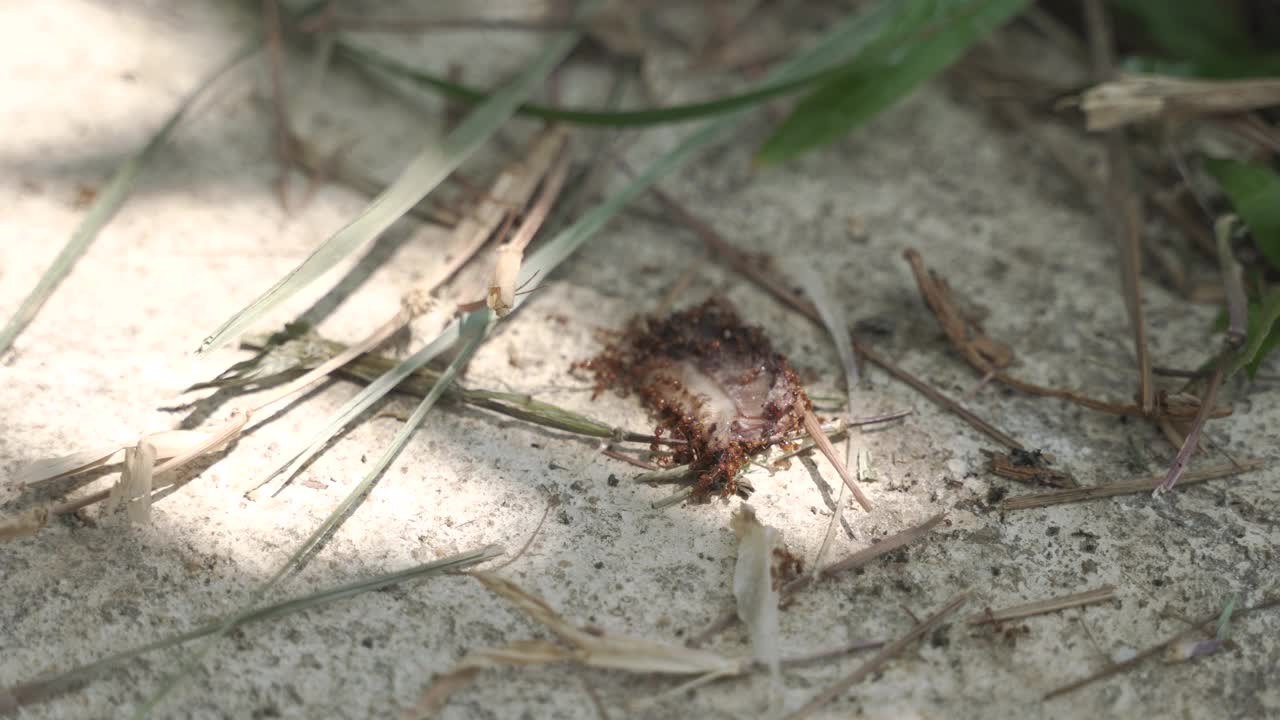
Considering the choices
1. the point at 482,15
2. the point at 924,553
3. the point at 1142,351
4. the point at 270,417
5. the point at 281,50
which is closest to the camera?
the point at 924,553

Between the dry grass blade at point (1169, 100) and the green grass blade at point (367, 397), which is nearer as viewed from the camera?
the green grass blade at point (367, 397)

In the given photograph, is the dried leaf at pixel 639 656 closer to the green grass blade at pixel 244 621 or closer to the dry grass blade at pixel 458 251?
the green grass blade at pixel 244 621

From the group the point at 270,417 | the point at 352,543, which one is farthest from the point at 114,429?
the point at 352,543

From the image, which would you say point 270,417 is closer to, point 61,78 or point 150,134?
point 150,134

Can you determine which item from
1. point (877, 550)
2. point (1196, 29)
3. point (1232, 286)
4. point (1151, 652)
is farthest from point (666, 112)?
point (1196, 29)

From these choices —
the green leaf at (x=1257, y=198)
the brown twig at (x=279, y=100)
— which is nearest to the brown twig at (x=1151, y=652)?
the green leaf at (x=1257, y=198)

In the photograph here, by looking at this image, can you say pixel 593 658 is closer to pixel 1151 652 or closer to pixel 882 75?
pixel 1151 652
